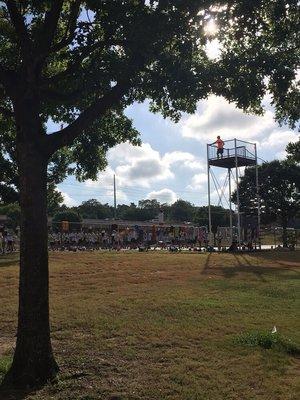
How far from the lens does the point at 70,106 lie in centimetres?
890

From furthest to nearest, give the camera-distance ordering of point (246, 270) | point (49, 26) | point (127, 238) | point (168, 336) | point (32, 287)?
point (127, 238)
point (246, 270)
point (168, 336)
point (49, 26)
point (32, 287)

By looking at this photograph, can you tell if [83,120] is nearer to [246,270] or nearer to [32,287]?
[32,287]

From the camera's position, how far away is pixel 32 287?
6.87m

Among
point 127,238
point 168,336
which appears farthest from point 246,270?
point 127,238

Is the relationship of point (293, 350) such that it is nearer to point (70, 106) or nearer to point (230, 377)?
point (230, 377)

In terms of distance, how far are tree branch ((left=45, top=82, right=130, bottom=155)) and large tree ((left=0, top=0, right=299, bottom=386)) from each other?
0.01 meters

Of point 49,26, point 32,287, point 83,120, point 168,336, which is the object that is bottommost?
point 168,336

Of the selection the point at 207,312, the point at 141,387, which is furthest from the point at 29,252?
the point at 207,312

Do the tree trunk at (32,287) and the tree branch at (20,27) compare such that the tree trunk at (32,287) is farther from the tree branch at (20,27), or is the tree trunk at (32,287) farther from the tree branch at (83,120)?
the tree branch at (20,27)

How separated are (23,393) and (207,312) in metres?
5.43

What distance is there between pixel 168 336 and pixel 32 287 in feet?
10.6

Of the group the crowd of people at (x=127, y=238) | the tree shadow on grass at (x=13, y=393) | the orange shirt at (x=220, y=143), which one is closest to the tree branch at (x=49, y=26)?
the tree shadow on grass at (x=13, y=393)

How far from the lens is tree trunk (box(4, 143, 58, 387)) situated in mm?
6809

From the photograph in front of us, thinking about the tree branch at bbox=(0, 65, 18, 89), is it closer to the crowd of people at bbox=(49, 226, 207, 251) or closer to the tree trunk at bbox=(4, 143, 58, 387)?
the tree trunk at bbox=(4, 143, 58, 387)
